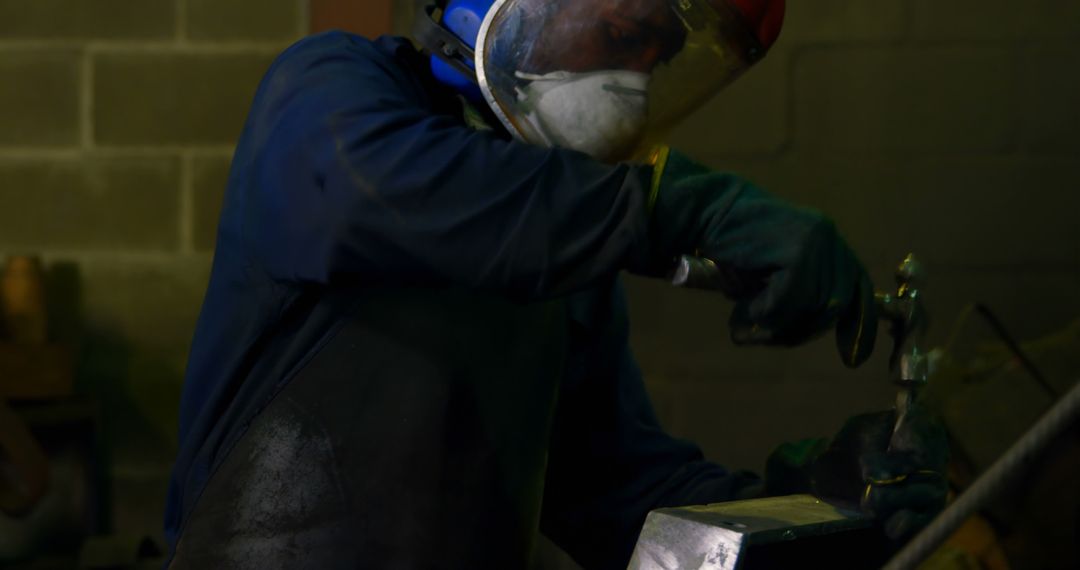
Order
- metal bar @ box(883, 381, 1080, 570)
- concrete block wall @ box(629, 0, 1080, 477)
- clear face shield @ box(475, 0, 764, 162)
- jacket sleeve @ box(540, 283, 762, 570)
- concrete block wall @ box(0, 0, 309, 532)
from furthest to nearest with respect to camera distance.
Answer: concrete block wall @ box(0, 0, 309, 532)
concrete block wall @ box(629, 0, 1080, 477)
jacket sleeve @ box(540, 283, 762, 570)
clear face shield @ box(475, 0, 764, 162)
metal bar @ box(883, 381, 1080, 570)

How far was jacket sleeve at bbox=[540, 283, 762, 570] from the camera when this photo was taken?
188 centimetres

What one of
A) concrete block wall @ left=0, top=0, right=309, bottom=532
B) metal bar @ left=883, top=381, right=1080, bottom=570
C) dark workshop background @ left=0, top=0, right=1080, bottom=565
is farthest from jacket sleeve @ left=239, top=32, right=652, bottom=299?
concrete block wall @ left=0, top=0, right=309, bottom=532

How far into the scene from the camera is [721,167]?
3143 mm

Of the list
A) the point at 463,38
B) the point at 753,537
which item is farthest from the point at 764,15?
the point at 753,537

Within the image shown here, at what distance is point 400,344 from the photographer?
1.45 metres

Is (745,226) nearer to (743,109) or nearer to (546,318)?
(546,318)

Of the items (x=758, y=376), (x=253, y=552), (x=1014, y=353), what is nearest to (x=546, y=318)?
(x=253, y=552)

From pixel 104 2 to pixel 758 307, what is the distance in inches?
97.4

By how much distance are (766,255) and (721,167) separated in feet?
6.41

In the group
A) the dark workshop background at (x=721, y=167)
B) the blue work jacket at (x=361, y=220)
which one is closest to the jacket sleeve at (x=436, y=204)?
the blue work jacket at (x=361, y=220)

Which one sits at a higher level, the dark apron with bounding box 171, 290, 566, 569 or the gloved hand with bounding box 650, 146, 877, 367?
the gloved hand with bounding box 650, 146, 877, 367

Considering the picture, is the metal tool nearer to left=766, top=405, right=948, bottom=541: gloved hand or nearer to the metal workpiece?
left=766, top=405, right=948, bottom=541: gloved hand

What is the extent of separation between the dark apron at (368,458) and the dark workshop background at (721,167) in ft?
5.64

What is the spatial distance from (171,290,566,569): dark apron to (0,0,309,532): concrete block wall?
185 centimetres
